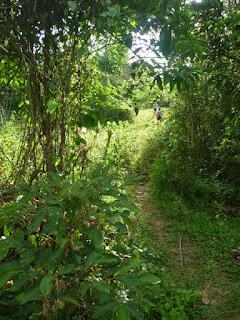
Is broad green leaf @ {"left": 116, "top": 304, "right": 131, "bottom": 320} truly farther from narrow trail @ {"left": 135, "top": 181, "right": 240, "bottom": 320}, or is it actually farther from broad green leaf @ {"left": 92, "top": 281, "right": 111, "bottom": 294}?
narrow trail @ {"left": 135, "top": 181, "right": 240, "bottom": 320}

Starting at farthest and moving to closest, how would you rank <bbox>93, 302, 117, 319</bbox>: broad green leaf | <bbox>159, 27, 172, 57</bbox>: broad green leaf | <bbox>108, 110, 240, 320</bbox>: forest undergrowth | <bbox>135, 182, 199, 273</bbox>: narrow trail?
<bbox>135, 182, 199, 273</bbox>: narrow trail → <bbox>108, 110, 240, 320</bbox>: forest undergrowth → <bbox>159, 27, 172, 57</bbox>: broad green leaf → <bbox>93, 302, 117, 319</bbox>: broad green leaf

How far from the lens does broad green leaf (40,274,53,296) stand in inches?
61.2

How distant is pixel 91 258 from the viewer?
5.58 feet

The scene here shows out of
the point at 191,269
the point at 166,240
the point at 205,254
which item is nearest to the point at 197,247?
the point at 205,254

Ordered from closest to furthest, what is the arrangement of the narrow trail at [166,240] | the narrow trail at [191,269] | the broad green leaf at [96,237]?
the broad green leaf at [96,237] → the narrow trail at [191,269] → the narrow trail at [166,240]

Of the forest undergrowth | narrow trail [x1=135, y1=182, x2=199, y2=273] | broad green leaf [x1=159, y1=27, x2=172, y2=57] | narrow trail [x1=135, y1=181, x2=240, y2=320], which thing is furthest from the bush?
narrow trail [x1=135, y1=182, x2=199, y2=273]

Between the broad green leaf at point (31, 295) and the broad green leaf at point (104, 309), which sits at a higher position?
the broad green leaf at point (31, 295)

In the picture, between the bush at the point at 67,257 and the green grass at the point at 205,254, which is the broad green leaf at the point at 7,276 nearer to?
the bush at the point at 67,257

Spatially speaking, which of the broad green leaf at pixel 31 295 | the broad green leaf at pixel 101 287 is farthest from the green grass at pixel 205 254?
the broad green leaf at pixel 31 295

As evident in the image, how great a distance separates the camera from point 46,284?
1576mm

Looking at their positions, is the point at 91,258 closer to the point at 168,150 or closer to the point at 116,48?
the point at 116,48

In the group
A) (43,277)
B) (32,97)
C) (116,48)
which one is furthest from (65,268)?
(116,48)

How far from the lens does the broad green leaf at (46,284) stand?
61.2 inches

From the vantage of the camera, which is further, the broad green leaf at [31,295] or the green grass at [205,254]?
the green grass at [205,254]
